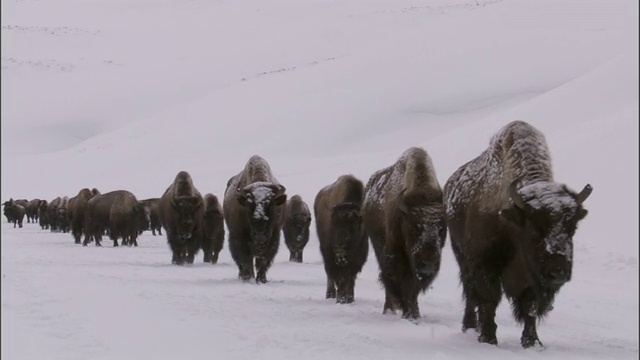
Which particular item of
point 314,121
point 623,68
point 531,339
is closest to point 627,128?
point 623,68

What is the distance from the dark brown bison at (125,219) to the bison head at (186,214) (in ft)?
26.0

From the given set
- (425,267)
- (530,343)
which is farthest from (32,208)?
(530,343)

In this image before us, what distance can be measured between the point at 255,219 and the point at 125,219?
13.6 metres

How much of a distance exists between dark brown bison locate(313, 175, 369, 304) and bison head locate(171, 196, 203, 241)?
19.4 feet

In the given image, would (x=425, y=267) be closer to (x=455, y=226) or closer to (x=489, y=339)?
(x=455, y=226)

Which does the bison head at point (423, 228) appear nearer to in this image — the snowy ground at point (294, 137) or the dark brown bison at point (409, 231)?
the dark brown bison at point (409, 231)

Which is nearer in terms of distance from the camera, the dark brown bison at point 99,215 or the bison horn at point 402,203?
the bison horn at point 402,203

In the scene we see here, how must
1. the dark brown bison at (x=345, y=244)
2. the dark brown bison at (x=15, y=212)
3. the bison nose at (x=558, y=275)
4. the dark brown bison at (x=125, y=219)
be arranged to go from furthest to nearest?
the dark brown bison at (x=15, y=212) → the dark brown bison at (x=125, y=219) → the dark brown bison at (x=345, y=244) → the bison nose at (x=558, y=275)

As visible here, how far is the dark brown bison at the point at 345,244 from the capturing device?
11.2 m

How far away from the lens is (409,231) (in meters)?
8.92

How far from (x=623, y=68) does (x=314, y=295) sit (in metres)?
20.1

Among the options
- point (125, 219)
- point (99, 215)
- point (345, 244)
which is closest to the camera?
point (345, 244)

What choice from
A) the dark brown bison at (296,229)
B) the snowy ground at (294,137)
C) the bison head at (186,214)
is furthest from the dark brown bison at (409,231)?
the dark brown bison at (296,229)

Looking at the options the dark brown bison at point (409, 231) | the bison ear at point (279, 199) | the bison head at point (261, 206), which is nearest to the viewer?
→ the dark brown bison at point (409, 231)
